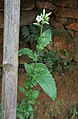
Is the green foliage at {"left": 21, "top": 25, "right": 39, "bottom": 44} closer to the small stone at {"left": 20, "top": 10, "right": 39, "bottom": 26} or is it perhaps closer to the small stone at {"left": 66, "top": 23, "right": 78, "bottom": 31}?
the small stone at {"left": 20, "top": 10, "right": 39, "bottom": 26}

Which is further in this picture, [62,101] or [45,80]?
[62,101]

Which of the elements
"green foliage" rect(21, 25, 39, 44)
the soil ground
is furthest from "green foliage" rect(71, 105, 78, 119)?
"green foliage" rect(21, 25, 39, 44)

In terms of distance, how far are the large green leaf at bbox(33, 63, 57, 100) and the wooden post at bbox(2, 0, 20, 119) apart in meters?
0.13

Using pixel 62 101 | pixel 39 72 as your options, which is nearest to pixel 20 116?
pixel 39 72

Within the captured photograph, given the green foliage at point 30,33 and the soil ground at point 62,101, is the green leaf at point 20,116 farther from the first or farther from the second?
the green foliage at point 30,33

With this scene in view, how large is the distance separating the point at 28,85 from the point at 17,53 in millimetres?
237

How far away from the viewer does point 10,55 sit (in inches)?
60.9

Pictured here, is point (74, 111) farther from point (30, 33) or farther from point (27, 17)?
point (27, 17)

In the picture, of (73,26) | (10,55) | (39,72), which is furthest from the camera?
(73,26)

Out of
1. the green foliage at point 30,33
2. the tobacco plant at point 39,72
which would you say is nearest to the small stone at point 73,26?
the green foliage at point 30,33

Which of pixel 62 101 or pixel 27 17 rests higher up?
pixel 27 17

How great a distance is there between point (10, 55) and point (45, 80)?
0.72 ft

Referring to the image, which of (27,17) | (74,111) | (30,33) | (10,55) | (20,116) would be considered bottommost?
(74,111)

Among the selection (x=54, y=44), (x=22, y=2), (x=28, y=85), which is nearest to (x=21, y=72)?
(x=54, y=44)
